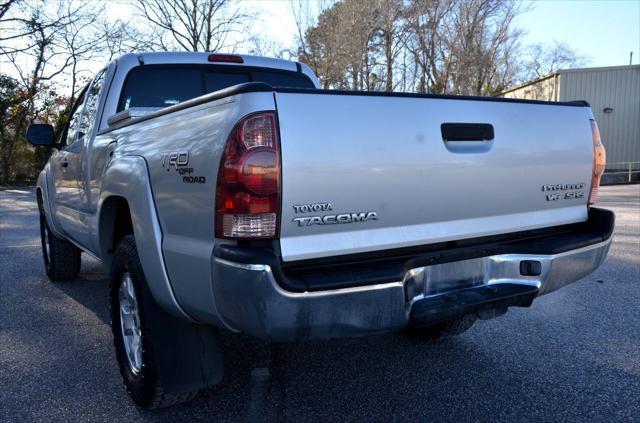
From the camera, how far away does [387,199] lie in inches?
87.6

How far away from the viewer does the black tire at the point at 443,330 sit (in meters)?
3.43

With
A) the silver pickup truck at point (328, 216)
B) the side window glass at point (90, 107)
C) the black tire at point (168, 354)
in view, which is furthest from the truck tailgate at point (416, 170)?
the side window glass at point (90, 107)

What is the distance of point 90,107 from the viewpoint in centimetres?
425

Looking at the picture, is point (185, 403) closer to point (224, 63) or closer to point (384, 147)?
point (384, 147)

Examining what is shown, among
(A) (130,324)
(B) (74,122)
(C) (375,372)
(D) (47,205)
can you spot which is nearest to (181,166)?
(A) (130,324)

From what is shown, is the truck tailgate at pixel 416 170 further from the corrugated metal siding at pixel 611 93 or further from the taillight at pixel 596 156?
the corrugated metal siding at pixel 611 93

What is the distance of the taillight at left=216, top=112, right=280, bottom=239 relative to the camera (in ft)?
6.39

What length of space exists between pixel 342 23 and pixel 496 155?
24.3 m

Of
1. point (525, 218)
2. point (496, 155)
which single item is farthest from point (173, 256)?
point (525, 218)

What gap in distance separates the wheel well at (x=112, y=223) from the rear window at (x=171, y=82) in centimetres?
99

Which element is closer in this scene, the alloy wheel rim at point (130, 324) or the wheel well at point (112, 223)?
the alloy wheel rim at point (130, 324)

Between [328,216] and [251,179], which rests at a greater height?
[251,179]

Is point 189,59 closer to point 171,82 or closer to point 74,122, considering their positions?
point 171,82

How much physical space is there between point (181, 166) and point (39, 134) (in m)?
3.24
